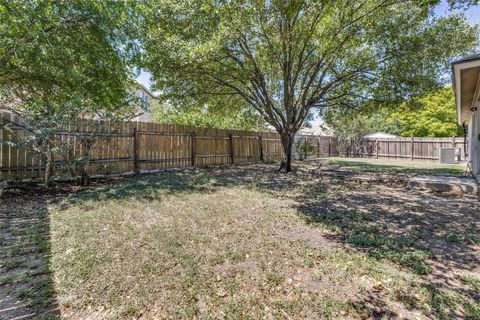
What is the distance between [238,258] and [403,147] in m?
17.4

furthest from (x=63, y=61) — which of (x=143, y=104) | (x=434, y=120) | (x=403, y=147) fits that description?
(x=434, y=120)

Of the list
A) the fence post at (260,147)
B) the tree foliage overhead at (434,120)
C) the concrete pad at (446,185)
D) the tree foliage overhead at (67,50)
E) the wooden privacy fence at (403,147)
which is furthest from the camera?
the tree foliage overhead at (434,120)

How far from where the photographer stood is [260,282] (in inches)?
91.7

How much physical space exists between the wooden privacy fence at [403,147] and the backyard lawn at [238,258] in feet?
39.8

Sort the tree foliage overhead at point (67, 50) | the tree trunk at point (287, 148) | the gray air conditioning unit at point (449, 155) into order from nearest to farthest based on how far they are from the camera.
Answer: the tree foliage overhead at point (67, 50), the tree trunk at point (287, 148), the gray air conditioning unit at point (449, 155)

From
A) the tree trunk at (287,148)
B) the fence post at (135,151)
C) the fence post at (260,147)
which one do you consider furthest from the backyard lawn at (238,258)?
the fence post at (260,147)

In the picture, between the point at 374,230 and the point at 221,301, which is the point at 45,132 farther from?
the point at 374,230

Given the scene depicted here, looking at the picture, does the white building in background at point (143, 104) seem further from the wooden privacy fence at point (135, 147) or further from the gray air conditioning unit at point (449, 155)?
the gray air conditioning unit at point (449, 155)

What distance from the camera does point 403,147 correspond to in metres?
16.4

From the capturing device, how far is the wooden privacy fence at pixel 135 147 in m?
6.07

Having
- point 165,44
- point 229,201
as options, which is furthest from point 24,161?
point 229,201

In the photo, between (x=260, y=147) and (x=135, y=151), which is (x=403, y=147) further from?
(x=135, y=151)

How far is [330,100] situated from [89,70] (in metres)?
8.39

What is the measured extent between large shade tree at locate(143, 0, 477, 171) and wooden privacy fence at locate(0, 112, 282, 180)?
195 cm
